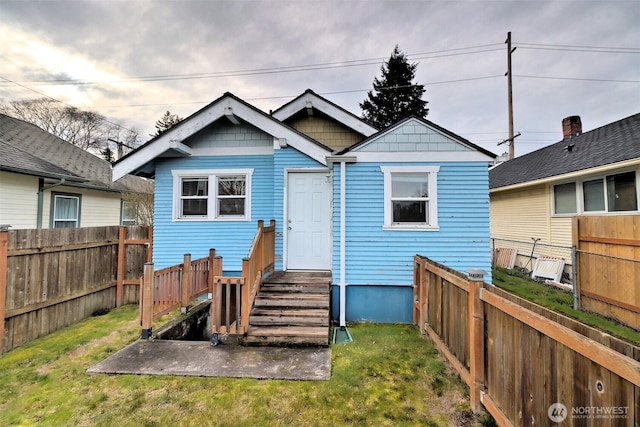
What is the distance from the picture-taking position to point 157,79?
16812mm

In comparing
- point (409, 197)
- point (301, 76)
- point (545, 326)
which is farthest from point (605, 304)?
point (301, 76)

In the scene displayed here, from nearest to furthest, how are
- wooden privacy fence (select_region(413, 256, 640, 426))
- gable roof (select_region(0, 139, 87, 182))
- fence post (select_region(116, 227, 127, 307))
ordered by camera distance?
wooden privacy fence (select_region(413, 256, 640, 426)) < fence post (select_region(116, 227, 127, 307)) < gable roof (select_region(0, 139, 87, 182))

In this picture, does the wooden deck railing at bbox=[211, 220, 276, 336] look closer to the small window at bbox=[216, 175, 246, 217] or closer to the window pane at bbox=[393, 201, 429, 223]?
the small window at bbox=[216, 175, 246, 217]

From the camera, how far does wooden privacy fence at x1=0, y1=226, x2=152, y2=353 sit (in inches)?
160

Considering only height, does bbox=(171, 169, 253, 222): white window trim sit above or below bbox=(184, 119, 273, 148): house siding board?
below

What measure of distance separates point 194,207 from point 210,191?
58 cm

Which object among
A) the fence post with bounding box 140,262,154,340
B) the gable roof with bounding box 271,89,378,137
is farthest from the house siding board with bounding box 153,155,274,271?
the fence post with bounding box 140,262,154,340

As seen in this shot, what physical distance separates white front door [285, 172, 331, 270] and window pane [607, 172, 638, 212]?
301 inches

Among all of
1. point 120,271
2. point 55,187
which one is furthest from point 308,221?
point 55,187

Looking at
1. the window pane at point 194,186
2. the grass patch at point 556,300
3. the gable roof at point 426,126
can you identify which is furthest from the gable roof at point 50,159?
the grass patch at point 556,300

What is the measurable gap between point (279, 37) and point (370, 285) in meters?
10.8

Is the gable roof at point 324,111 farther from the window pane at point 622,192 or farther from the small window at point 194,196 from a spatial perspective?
the window pane at point 622,192

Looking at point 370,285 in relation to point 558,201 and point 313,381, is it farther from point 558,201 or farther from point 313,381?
point 558,201

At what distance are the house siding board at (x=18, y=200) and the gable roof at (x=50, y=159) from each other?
0.46 m
